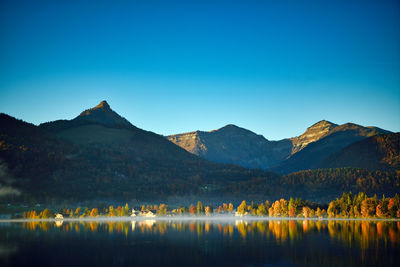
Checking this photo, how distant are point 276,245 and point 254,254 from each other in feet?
88.0

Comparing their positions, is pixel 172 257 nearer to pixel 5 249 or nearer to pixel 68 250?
pixel 68 250

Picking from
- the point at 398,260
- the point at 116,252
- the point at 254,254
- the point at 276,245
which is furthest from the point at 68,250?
the point at 398,260

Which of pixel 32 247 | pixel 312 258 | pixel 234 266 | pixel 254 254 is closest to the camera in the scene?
pixel 234 266

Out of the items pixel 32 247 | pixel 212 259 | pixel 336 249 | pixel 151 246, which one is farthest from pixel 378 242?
pixel 32 247

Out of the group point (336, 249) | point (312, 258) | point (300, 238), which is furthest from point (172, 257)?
point (300, 238)

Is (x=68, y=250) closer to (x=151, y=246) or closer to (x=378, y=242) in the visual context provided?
(x=151, y=246)

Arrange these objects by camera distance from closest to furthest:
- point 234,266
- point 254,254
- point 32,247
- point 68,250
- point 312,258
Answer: point 234,266 < point 312,258 < point 254,254 < point 68,250 < point 32,247

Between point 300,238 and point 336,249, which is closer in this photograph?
point 336,249

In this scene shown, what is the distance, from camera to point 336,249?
142750 mm

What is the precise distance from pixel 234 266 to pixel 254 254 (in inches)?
934

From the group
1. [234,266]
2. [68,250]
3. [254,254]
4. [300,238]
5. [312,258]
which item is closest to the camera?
[234,266]

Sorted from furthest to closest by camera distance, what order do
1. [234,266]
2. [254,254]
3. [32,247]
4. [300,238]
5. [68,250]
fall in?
[300,238], [32,247], [68,250], [254,254], [234,266]

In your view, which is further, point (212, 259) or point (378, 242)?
point (378, 242)

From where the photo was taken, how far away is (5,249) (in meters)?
150
